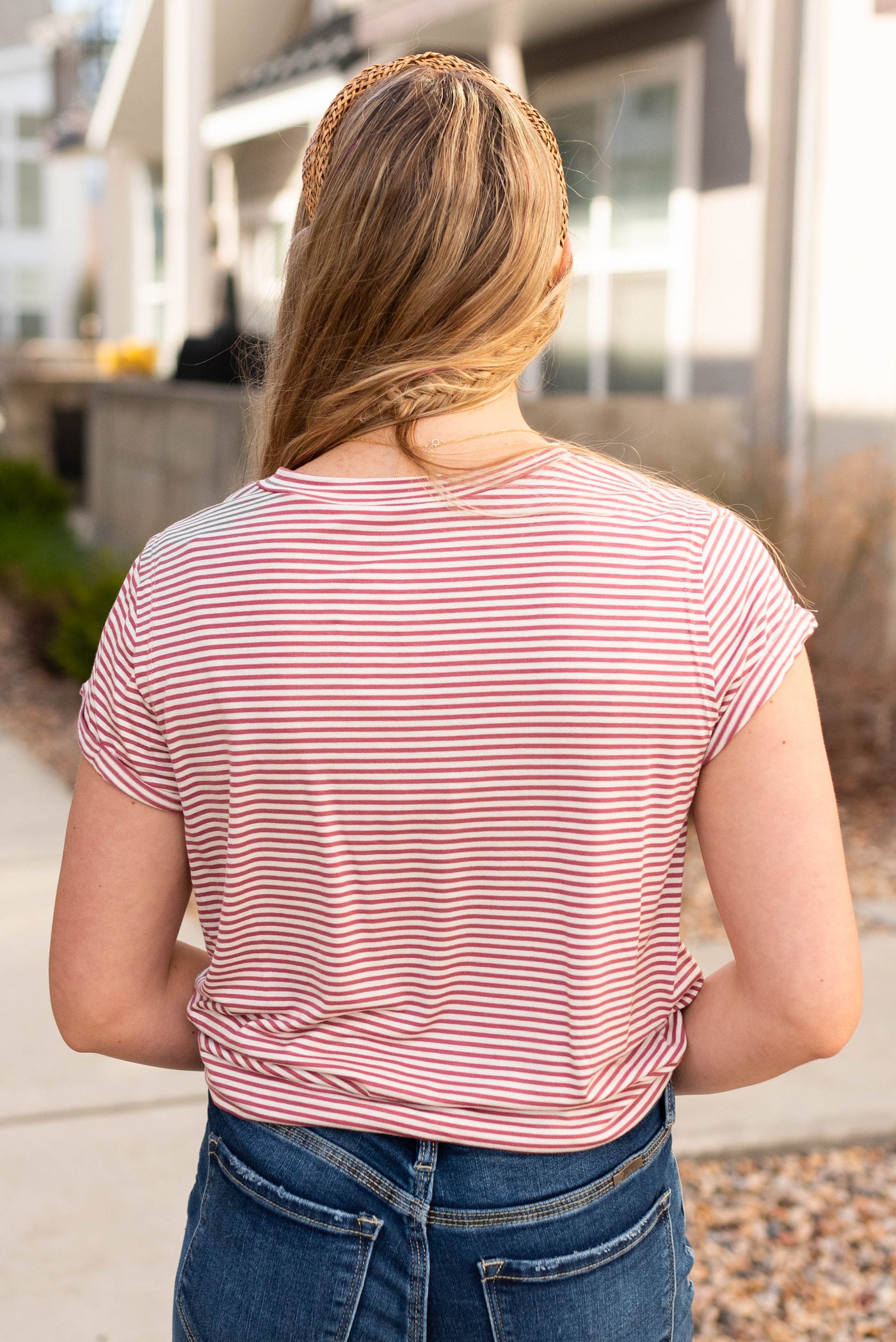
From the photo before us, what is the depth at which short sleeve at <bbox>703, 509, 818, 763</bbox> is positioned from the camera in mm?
1052

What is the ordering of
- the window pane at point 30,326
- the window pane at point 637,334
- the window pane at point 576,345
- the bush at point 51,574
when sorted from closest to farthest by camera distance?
the bush at point 51,574
the window pane at point 637,334
the window pane at point 576,345
the window pane at point 30,326

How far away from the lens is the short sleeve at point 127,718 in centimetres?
111

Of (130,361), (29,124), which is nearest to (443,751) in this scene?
(130,361)

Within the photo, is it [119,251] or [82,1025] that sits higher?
[119,251]

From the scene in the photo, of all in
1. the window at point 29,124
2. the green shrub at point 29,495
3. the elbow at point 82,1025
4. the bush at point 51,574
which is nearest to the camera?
the elbow at point 82,1025

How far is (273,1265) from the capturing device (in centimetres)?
116

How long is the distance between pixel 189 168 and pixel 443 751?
11102 millimetres

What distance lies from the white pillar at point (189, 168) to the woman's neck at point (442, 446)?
1042 centimetres

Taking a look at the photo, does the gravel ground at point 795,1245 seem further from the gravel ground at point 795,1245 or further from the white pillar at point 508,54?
the white pillar at point 508,54

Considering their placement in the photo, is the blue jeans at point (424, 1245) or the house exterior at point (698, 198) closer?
the blue jeans at point (424, 1245)

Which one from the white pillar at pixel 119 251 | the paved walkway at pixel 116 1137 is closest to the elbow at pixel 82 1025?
the paved walkway at pixel 116 1137

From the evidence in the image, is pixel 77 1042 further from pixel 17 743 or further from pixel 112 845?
pixel 17 743

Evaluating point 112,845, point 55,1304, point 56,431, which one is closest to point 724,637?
point 112,845

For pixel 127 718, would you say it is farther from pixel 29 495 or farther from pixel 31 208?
pixel 31 208
